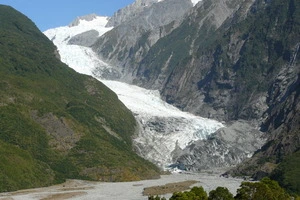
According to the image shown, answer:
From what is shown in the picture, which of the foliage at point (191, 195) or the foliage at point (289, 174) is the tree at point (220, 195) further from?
the foliage at point (289, 174)

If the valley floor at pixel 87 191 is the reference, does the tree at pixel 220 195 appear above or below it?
above

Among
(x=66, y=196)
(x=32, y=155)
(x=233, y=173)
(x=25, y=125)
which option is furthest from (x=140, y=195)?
(x=233, y=173)

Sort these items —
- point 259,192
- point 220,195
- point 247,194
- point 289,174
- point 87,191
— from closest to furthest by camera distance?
point 259,192 → point 247,194 → point 220,195 → point 87,191 → point 289,174

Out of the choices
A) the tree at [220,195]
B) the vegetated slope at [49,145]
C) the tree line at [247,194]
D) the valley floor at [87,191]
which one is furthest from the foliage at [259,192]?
the vegetated slope at [49,145]

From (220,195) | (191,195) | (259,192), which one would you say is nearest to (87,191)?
(220,195)

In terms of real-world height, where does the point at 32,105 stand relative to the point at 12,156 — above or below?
above

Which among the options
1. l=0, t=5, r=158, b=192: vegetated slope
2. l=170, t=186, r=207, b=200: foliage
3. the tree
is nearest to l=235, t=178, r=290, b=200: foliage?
the tree

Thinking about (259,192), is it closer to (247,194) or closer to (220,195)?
(247,194)

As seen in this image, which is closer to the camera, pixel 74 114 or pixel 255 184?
pixel 255 184

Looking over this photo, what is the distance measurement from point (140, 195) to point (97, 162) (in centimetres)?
4096

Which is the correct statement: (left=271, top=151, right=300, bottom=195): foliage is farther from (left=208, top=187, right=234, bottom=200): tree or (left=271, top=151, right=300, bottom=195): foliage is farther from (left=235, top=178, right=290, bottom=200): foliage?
(left=208, top=187, right=234, bottom=200): tree

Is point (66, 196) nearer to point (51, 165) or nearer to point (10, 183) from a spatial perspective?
point (10, 183)

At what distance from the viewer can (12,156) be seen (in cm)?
14225

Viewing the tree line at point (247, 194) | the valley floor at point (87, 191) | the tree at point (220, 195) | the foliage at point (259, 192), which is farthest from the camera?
the valley floor at point (87, 191)
